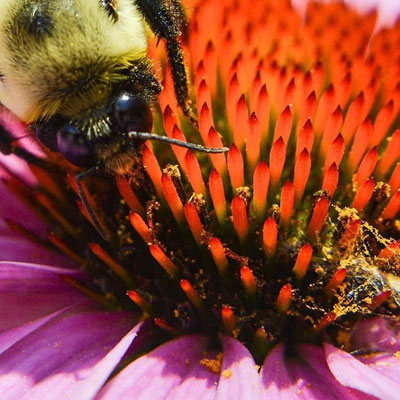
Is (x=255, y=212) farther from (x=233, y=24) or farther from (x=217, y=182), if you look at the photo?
(x=233, y=24)

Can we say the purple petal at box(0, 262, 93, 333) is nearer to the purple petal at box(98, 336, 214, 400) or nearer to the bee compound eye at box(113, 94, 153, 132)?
the purple petal at box(98, 336, 214, 400)

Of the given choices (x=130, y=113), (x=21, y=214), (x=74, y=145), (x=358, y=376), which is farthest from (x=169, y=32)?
(x=358, y=376)

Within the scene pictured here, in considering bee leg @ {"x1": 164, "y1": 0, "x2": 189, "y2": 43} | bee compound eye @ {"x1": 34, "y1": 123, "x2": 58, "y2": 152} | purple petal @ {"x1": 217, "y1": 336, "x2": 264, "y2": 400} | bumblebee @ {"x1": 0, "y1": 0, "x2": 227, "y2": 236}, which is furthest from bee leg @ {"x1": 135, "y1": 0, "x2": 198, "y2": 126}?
purple petal @ {"x1": 217, "y1": 336, "x2": 264, "y2": 400}

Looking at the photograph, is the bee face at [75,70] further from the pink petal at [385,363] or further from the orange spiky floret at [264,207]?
the pink petal at [385,363]

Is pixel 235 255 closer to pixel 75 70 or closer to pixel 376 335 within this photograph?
pixel 376 335

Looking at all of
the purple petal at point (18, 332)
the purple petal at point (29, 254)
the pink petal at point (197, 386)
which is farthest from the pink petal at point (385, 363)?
the purple petal at point (29, 254)
